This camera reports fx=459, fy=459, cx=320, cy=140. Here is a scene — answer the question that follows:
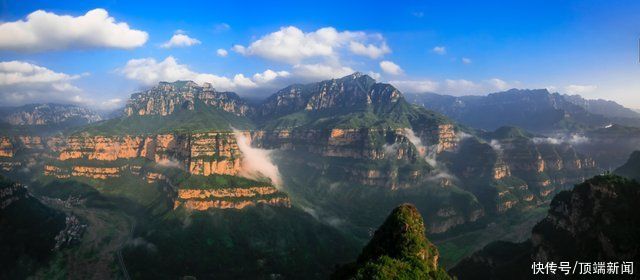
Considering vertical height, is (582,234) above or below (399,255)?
below

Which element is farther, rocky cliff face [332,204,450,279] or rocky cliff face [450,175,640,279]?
rocky cliff face [450,175,640,279]

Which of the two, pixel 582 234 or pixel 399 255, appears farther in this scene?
pixel 582 234

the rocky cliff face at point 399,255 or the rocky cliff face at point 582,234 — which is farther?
the rocky cliff face at point 582,234

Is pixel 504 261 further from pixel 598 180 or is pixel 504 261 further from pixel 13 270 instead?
pixel 13 270

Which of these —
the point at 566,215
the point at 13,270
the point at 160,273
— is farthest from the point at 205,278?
the point at 566,215
